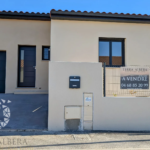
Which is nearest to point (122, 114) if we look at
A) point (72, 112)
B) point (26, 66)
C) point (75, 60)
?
point (72, 112)

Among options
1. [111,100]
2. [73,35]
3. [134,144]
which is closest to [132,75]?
[111,100]

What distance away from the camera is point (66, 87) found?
463 centimetres

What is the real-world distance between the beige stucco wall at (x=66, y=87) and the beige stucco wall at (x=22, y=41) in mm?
4137

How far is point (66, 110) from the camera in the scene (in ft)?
15.0

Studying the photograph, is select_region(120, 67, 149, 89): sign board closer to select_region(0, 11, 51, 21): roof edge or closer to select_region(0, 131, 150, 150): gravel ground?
select_region(0, 131, 150, 150): gravel ground

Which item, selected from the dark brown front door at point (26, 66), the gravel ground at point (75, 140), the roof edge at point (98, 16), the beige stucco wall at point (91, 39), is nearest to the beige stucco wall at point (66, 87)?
the gravel ground at point (75, 140)

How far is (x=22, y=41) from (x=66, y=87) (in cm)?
542

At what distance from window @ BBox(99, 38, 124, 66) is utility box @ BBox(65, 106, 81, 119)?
3287mm

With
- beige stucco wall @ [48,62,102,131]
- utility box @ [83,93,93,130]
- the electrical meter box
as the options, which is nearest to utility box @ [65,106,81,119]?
beige stucco wall @ [48,62,102,131]

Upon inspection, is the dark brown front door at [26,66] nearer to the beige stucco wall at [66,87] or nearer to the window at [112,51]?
the window at [112,51]

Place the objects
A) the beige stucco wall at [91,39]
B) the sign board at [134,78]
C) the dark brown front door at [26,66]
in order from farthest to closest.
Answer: the dark brown front door at [26,66] → the beige stucco wall at [91,39] → the sign board at [134,78]

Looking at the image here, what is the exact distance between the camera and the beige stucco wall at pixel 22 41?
27.7 ft

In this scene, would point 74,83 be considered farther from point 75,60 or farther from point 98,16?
point 98,16

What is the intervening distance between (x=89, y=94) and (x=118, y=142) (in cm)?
160
